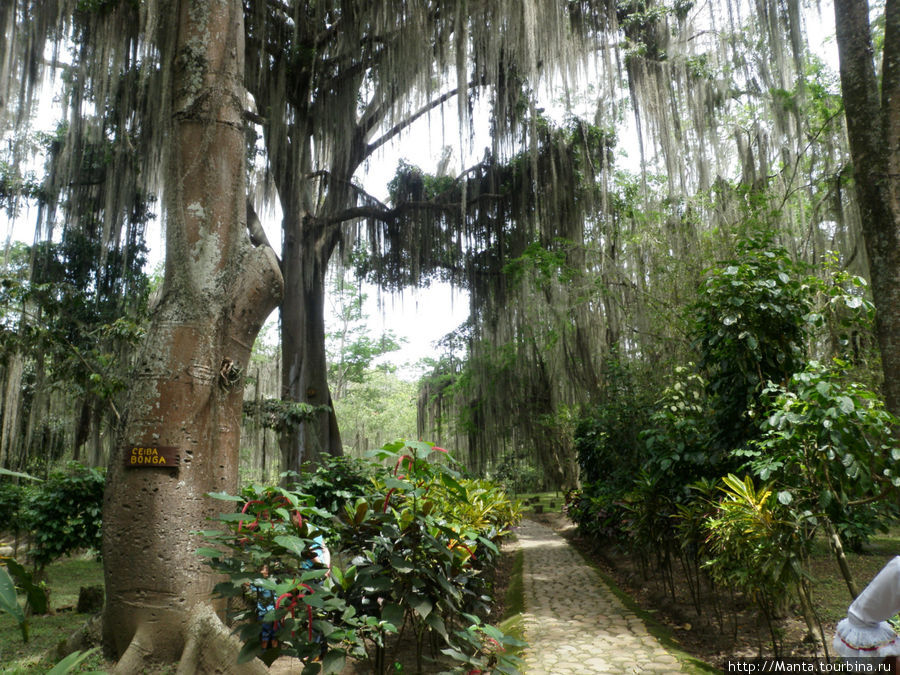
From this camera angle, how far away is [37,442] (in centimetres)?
1324

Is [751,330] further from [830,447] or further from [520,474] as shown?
[520,474]

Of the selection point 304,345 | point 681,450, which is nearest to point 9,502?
point 304,345

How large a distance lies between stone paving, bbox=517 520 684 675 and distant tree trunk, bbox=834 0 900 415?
222 cm

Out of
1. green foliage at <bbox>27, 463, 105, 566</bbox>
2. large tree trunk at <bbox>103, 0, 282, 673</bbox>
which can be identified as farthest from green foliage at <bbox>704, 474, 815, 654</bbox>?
green foliage at <bbox>27, 463, 105, 566</bbox>

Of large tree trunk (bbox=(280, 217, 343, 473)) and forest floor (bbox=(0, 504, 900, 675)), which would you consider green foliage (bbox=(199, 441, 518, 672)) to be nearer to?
forest floor (bbox=(0, 504, 900, 675))

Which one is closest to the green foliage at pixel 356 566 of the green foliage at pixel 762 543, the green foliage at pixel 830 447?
the green foliage at pixel 762 543

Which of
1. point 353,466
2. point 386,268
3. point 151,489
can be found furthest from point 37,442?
point 151,489

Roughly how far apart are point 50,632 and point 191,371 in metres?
3.18

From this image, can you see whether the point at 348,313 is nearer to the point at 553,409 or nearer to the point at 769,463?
the point at 553,409

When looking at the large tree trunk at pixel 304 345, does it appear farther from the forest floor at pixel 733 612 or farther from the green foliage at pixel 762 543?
the green foliage at pixel 762 543

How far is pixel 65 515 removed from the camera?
5.82 meters

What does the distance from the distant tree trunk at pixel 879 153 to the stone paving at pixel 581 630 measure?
2217 millimetres

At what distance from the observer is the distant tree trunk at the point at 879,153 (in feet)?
12.4

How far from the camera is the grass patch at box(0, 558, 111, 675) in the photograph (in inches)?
114
